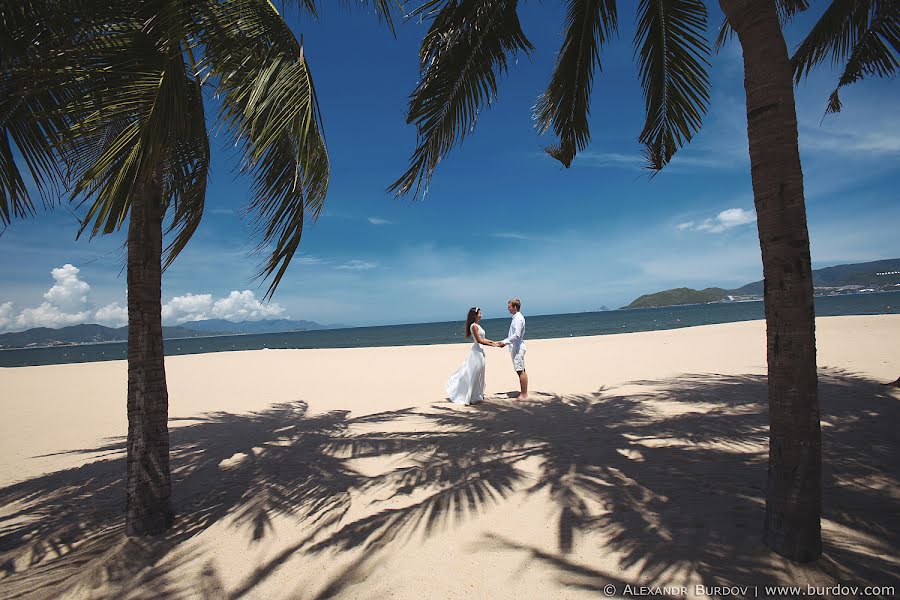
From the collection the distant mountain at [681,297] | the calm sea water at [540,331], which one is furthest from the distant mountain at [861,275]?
the calm sea water at [540,331]

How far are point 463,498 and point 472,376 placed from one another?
3.80 meters

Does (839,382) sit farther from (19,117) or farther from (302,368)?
(302,368)

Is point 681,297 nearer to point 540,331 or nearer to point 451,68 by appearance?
point 540,331

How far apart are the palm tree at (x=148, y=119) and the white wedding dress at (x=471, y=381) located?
472 centimetres

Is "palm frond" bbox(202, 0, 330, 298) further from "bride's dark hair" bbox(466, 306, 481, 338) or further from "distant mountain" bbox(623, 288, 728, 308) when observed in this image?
"distant mountain" bbox(623, 288, 728, 308)

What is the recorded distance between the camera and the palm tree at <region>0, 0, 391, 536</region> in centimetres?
196

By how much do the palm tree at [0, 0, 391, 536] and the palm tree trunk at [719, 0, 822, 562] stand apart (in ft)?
8.64

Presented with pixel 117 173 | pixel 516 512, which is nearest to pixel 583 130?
pixel 516 512

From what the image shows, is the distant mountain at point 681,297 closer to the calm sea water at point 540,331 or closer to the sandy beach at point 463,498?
the calm sea water at point 540,331

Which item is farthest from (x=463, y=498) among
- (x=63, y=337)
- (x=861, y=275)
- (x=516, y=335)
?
(x=63, y=337)

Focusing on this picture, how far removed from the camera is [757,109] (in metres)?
2.27

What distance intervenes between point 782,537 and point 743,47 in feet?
9.33

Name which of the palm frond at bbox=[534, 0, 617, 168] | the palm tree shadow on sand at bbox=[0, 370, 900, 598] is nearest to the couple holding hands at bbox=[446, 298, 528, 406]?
the palm tree shadow on sand at bbox=[0, 370, 900, 598]

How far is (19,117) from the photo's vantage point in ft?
8.48
